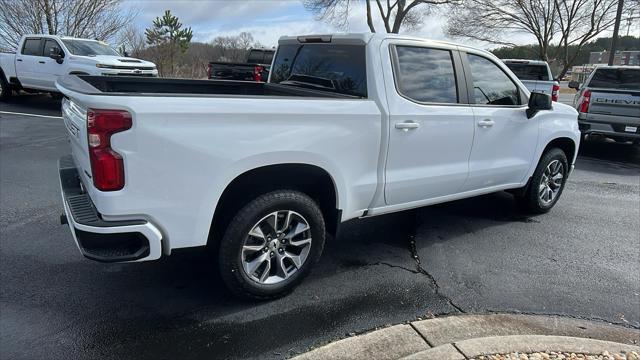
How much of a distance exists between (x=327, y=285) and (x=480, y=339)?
122 centimetres

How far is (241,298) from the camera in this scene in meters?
3.32

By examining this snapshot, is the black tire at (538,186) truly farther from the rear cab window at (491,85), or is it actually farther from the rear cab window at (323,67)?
the rear cab window at (323,67)

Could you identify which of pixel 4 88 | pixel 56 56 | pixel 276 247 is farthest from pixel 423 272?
pixel 4 88

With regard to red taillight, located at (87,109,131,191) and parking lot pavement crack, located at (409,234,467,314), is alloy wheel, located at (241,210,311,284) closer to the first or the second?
red taillight, located at (87,109,131,191)

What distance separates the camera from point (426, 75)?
4.00 m

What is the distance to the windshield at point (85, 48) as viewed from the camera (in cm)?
1234

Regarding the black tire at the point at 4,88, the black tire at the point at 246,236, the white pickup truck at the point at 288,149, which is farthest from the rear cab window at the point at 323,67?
the black tire at the point at 4,88

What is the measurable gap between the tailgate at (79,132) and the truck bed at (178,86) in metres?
0.20

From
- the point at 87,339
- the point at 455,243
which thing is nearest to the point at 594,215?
the point at 455,243

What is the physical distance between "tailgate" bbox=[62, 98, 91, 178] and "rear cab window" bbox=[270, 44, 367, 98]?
191cm

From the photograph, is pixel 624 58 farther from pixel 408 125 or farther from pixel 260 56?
pixel 408 125

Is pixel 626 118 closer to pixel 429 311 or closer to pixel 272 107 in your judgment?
pixel 429 311

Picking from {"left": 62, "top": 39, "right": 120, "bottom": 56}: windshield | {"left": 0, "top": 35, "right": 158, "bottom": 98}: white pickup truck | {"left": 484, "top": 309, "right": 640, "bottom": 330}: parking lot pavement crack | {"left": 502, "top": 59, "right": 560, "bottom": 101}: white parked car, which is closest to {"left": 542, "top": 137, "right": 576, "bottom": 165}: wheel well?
{"left": 484, "top": 309, "right": 640, "bottom": 330}: parking lot pavement crack

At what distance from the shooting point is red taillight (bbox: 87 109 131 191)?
8.29 ft
